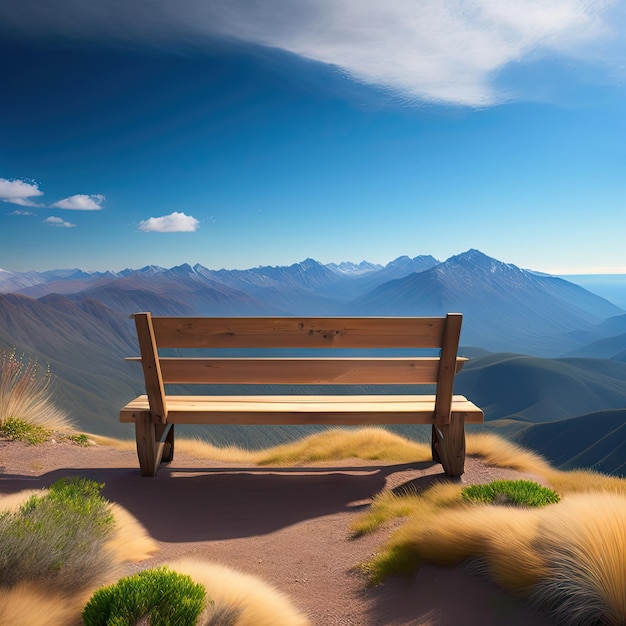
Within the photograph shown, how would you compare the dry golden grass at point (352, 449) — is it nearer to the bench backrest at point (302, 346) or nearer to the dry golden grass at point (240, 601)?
the bench backrest at point (302, 346)

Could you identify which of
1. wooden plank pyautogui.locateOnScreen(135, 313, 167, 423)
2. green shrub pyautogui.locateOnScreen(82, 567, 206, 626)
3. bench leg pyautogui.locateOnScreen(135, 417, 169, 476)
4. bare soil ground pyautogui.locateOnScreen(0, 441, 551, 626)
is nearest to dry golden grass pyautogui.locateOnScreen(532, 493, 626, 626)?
bare soil ground pyautogui.locateOnScreen(0, 441, 551, 626)

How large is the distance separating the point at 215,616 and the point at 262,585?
0.52 m

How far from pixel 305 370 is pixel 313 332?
465mm

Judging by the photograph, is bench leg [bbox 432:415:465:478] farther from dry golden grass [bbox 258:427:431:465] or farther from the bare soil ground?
dry golden grass [bbox 258:427:431:465]

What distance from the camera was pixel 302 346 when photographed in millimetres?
4895

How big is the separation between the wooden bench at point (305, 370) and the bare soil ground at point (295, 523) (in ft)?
2.17

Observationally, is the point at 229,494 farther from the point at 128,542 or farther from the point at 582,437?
the point at 582,437

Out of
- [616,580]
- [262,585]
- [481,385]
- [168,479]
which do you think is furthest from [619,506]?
[481,385]

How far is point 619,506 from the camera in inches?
114

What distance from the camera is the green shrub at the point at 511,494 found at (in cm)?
407

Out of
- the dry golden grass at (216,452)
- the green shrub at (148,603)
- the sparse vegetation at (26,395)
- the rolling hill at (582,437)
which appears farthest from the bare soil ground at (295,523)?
the rolling hill at (582,437)

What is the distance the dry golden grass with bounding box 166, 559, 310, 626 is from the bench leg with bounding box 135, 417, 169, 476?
2.63m

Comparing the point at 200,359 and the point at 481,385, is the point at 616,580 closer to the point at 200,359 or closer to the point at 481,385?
the point at 200,359

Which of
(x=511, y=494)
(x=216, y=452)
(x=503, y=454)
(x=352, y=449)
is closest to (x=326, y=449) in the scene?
(x=352, y=449)
